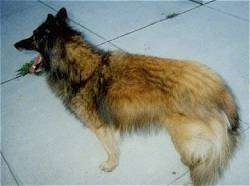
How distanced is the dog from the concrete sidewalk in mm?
288

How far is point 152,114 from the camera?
8.74ft

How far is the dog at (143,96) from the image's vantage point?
8.45 ft

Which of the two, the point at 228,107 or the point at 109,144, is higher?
the point at 228,107

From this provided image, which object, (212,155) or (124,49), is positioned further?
(124,49)

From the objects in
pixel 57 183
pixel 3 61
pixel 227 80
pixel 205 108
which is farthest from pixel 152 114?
pixel 3 61

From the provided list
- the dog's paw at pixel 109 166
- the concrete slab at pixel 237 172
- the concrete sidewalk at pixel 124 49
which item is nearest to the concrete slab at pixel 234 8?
the concrete sidewalk at pixel 124 49

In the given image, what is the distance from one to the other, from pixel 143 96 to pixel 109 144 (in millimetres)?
841

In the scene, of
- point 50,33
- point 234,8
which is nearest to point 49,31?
point 50,33

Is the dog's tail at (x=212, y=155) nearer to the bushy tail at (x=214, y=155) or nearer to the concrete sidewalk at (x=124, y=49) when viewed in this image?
the bushy tail at (x=214, y=155)

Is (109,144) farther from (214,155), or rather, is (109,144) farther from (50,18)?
(50,18)

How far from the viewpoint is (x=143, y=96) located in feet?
8.73

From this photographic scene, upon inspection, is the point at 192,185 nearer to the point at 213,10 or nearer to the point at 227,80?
the point at 227,80

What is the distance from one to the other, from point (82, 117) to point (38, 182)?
0.78 meters

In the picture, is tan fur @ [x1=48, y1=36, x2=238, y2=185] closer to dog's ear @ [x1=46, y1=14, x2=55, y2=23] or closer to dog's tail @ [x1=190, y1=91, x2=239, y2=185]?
dog's tail @ [x1=190, y1=91, x2=239, y2=185]
